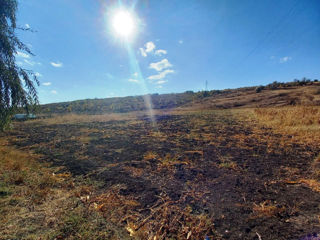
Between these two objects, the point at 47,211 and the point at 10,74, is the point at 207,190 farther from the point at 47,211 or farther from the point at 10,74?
the point at 10,74

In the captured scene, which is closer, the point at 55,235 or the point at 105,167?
the point at 55,235

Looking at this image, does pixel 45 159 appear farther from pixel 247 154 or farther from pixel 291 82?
pixel 291 82

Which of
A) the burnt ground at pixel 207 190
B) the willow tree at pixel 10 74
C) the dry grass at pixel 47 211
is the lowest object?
the burnt ground at pixel 207 190

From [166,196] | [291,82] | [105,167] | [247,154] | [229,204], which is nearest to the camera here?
[229,204]

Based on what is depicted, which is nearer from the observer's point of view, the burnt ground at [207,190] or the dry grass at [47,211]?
the dry grass at [47,211]

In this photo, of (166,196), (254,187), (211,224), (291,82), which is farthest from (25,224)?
(291,82)

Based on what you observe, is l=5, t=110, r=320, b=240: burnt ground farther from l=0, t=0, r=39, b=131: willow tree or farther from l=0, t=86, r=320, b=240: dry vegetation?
l=0, t=0, r=39, b=131: willow tree

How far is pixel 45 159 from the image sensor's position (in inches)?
223

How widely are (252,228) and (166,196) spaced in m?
1.47

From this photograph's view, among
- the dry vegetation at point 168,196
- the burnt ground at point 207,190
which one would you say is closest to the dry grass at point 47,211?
the dry vegetation at point 168,196

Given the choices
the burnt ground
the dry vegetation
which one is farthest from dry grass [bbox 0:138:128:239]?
the burnt ground

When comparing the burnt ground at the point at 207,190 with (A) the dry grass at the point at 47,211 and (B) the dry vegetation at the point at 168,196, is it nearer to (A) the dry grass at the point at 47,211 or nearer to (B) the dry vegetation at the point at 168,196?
(B) the dry vegetation at the point at 168,196

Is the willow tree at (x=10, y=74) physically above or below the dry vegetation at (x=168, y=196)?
above

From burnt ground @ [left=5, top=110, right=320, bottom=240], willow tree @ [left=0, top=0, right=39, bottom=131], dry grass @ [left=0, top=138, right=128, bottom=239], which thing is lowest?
burnt ground @ [left=5, top=110, right=320, bottom=240]
